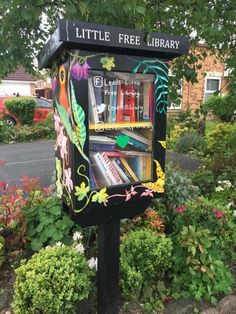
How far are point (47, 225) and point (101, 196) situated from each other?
0.96m

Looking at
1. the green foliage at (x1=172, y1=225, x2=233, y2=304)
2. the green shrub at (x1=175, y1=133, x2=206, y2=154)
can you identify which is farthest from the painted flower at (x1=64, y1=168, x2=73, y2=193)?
the green shrub at (x1=175, y1=133, x2=206, y2=154)

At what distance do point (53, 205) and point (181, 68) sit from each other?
2.36m

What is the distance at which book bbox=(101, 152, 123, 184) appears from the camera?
202 cm

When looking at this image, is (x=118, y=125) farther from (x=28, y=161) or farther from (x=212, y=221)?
(x=28, y=161)

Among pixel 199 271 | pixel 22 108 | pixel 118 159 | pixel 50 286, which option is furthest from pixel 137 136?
pixel 22 108

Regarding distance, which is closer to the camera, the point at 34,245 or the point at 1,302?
the point at 1,302

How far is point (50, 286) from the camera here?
198cm

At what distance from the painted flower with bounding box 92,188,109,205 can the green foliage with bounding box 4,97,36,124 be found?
10.1 m

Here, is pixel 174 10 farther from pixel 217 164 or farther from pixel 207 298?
pixel 207 298

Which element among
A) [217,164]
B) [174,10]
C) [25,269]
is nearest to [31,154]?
[217,164]

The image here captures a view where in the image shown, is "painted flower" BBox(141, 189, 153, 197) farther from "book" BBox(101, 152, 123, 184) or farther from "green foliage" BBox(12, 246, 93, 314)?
"green foliage" BBox(12, 246, 93, 314)

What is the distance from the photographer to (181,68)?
388 cm

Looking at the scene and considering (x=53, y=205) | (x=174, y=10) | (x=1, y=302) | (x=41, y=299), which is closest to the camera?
(x=41, y=299)

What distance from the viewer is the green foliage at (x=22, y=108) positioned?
11273mm
